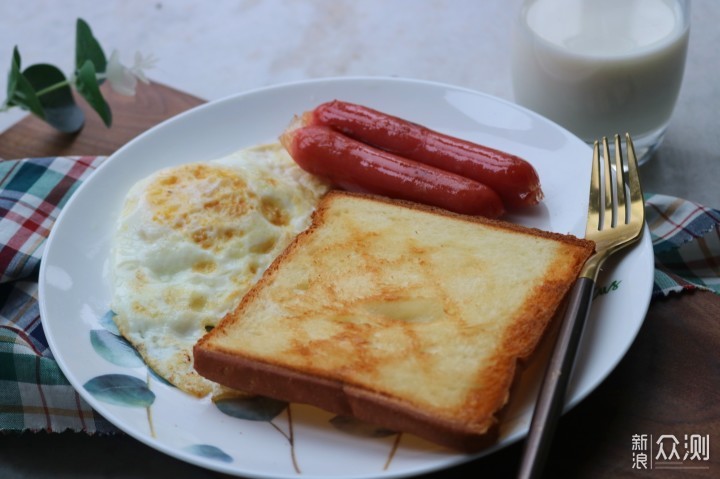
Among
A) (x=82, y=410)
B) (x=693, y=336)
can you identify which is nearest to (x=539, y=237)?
(x=693, y=336)

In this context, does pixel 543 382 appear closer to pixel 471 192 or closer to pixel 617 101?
pixel 471 192

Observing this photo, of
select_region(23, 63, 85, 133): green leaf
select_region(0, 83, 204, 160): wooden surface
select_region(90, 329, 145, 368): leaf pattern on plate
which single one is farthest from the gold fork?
select_region(23, 63, 85, 133): green leaf

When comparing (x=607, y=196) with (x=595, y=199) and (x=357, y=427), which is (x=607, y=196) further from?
(x=357, y=427)

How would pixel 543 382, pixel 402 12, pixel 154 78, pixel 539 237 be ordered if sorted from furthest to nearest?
1. pixel 402 12
2. pixel 154 78
3. pixel 539 237
4. pixel 543 382

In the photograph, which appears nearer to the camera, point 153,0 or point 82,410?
point 82,410

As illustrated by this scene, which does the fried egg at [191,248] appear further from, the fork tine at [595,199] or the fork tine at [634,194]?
the fork tine at [634,194]

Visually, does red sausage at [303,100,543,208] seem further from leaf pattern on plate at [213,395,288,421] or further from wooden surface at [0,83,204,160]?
leaf pattern on plate at [213,395,288,421]

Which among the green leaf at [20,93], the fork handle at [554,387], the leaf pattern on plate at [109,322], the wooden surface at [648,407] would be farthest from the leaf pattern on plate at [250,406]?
the green leaf at [20,93]
